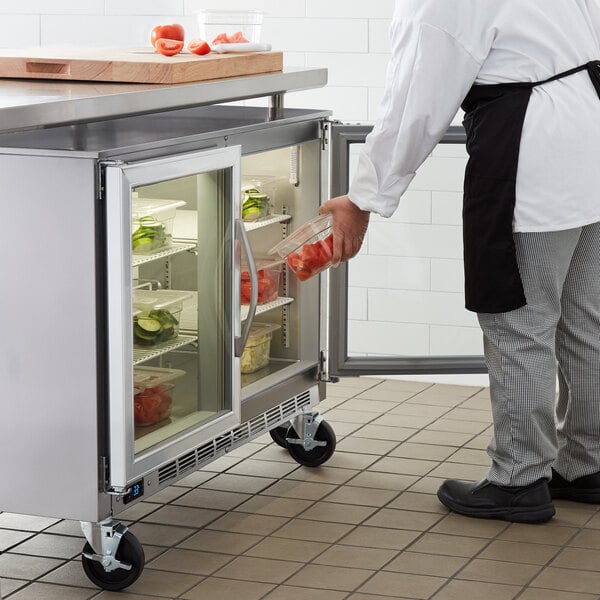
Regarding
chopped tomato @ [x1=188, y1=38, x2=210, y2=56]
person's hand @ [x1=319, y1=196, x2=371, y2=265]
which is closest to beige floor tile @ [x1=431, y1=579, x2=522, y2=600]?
person's hand @ [x1=319, y1=196, x2=371, y2=265]

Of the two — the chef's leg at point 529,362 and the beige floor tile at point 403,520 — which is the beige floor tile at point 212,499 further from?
the chef's leg at point 529,362

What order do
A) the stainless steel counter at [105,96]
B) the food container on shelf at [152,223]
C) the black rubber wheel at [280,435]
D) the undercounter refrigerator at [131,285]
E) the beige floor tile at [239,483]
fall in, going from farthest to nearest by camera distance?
1. the black rubber wheel at [280,435]
2. the beige floor tile at [239,483]
3. the food container on shelf at [152,223]
4. the undercounter refrigerator at [131,285]
5. the stainless steel counter at [105,96]

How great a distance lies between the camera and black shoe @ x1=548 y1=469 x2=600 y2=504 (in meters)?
3.65

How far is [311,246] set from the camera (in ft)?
11.3

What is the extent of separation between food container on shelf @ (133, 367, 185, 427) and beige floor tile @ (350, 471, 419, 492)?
76 cm

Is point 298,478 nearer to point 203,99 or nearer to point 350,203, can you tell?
point 350,203

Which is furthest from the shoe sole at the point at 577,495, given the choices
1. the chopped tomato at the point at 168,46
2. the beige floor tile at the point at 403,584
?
the chopped tomato at the point at 168,46

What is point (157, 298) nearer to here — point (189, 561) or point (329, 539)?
point (189, 561)

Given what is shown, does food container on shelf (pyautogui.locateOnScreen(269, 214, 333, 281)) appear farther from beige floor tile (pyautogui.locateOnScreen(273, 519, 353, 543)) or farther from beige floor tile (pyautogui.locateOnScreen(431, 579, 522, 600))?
beige floor tile (pyautogui.locateOnScreen(431, 579, 522, 600))

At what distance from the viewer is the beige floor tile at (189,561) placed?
317 centimetres

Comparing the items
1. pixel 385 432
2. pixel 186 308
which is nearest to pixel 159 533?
pixel 186 308

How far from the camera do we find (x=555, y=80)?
3262mm

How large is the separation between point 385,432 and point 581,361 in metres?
1.01

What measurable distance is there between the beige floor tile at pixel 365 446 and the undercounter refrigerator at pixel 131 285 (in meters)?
0.37
